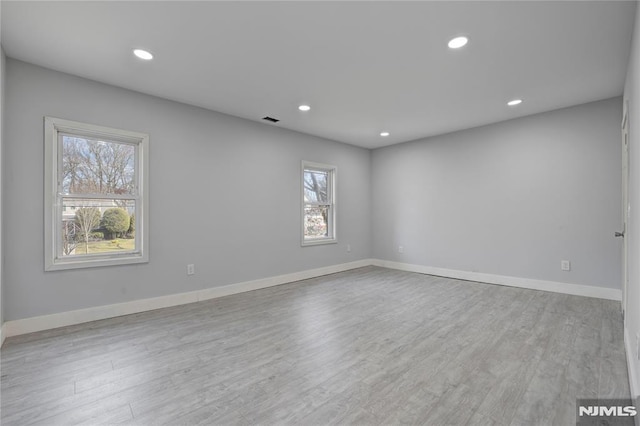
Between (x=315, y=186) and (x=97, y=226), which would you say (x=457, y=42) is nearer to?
(x=315, y=186)

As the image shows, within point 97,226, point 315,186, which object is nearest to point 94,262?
point 97,226

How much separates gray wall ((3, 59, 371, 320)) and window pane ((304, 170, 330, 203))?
0.29m

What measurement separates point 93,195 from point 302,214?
2969 millimetres

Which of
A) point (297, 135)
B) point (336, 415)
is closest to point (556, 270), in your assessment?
point (336, 415)

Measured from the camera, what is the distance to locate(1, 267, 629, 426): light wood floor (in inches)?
68.1

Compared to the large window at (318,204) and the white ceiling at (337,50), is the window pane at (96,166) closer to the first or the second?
the white ceiling at (337,50)

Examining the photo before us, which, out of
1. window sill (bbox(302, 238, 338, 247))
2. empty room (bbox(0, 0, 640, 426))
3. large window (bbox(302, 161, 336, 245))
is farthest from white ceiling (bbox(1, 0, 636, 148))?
window sill (bbox(302, 238, 338, 247))

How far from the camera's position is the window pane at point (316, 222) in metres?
5.55

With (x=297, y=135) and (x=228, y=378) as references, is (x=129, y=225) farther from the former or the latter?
(x=297, y=135)

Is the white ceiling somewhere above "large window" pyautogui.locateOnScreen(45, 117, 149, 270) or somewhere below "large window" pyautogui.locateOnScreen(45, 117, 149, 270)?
above

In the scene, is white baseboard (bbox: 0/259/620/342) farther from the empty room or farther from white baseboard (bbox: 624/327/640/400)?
white baseboard (bbox: 624/327/640/400)

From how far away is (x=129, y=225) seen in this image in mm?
3568

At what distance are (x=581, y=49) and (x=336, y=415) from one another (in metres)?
3.56

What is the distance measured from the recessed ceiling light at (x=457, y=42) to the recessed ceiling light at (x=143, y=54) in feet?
8.75
